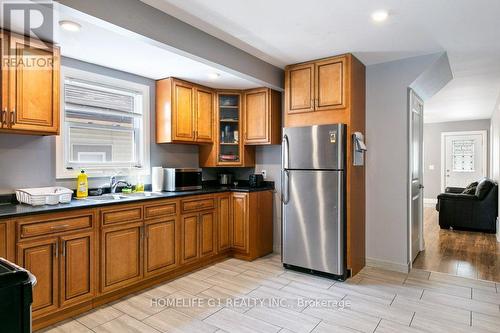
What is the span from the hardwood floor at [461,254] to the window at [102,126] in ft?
12.0

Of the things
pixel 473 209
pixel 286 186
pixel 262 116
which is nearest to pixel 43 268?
pixel 286 186

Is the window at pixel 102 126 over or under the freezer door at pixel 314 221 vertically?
over

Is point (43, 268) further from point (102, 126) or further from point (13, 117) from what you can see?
point (102, 126)

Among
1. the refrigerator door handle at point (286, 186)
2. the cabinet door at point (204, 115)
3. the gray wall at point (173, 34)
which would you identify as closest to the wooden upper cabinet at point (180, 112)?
the cabinet door at point (204, 115)

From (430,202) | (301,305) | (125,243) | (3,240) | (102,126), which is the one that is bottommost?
(301,305)

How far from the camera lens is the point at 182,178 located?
3.80 m

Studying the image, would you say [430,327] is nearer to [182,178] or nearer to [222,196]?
[222,196]

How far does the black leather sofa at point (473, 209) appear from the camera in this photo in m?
5.45

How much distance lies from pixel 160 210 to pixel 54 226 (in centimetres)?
99

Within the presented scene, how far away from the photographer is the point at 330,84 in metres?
3.47

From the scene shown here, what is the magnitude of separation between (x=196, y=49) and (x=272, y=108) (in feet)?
5.36

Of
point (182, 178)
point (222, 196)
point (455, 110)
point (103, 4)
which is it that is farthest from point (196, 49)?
point (455, 110)

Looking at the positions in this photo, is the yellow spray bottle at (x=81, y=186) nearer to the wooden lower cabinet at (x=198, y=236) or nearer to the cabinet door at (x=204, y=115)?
the wooden lower cabinet at (x=198, y=236)

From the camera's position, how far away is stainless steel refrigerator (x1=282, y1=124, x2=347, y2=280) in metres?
3.29
